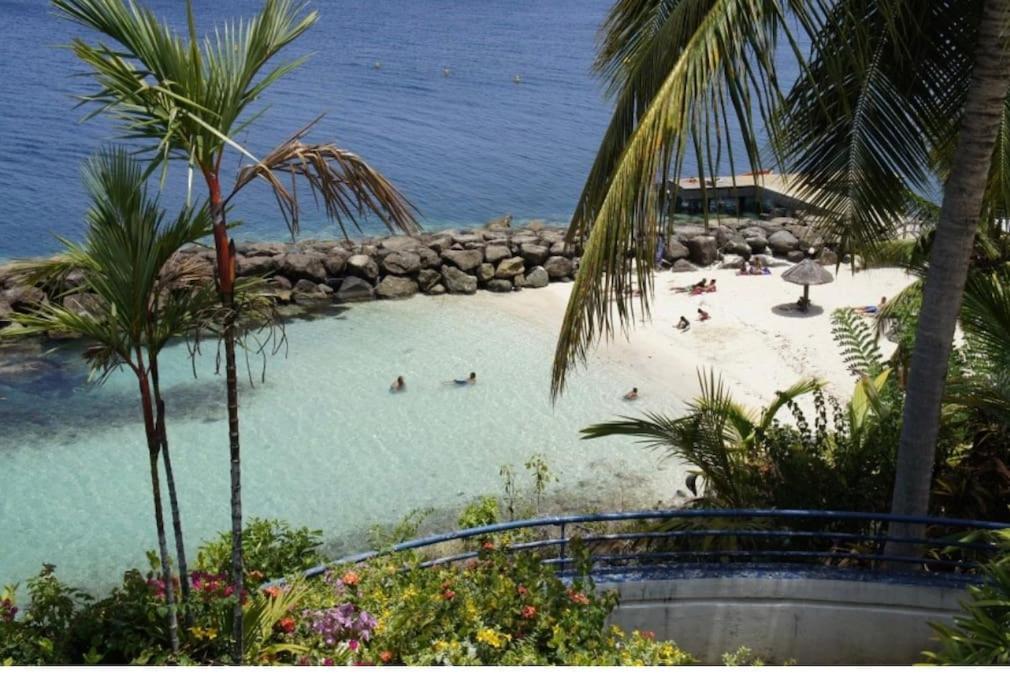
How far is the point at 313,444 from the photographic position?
16.5m

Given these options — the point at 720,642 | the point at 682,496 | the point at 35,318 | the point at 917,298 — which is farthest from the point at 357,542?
the point at 35,318

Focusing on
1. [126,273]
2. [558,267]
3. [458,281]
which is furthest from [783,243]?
[126,273]

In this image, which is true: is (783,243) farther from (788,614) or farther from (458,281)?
(788,614)

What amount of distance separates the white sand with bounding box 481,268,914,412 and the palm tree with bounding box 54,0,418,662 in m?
12.7

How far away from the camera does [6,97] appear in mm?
46312

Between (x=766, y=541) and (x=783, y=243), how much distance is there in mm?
18313

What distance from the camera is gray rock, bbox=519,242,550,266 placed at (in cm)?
2531

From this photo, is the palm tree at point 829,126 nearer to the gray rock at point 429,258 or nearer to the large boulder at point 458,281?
the large boulder at point 458,281

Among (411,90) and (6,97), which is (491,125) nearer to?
(411,90)

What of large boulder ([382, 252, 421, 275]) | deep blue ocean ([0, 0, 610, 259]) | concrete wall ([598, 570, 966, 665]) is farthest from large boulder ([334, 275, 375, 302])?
concrete wall ([598, 570, 966, 665])

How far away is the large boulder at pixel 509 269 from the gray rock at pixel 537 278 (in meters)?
0.24

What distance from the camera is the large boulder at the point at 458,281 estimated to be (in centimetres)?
2428

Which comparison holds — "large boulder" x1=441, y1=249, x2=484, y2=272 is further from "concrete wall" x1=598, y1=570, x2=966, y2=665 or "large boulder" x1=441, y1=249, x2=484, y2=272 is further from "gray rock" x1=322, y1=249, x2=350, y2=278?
"concrete wall" x1=598, y1=570, x2=966, y2=665

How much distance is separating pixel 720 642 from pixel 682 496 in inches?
256
